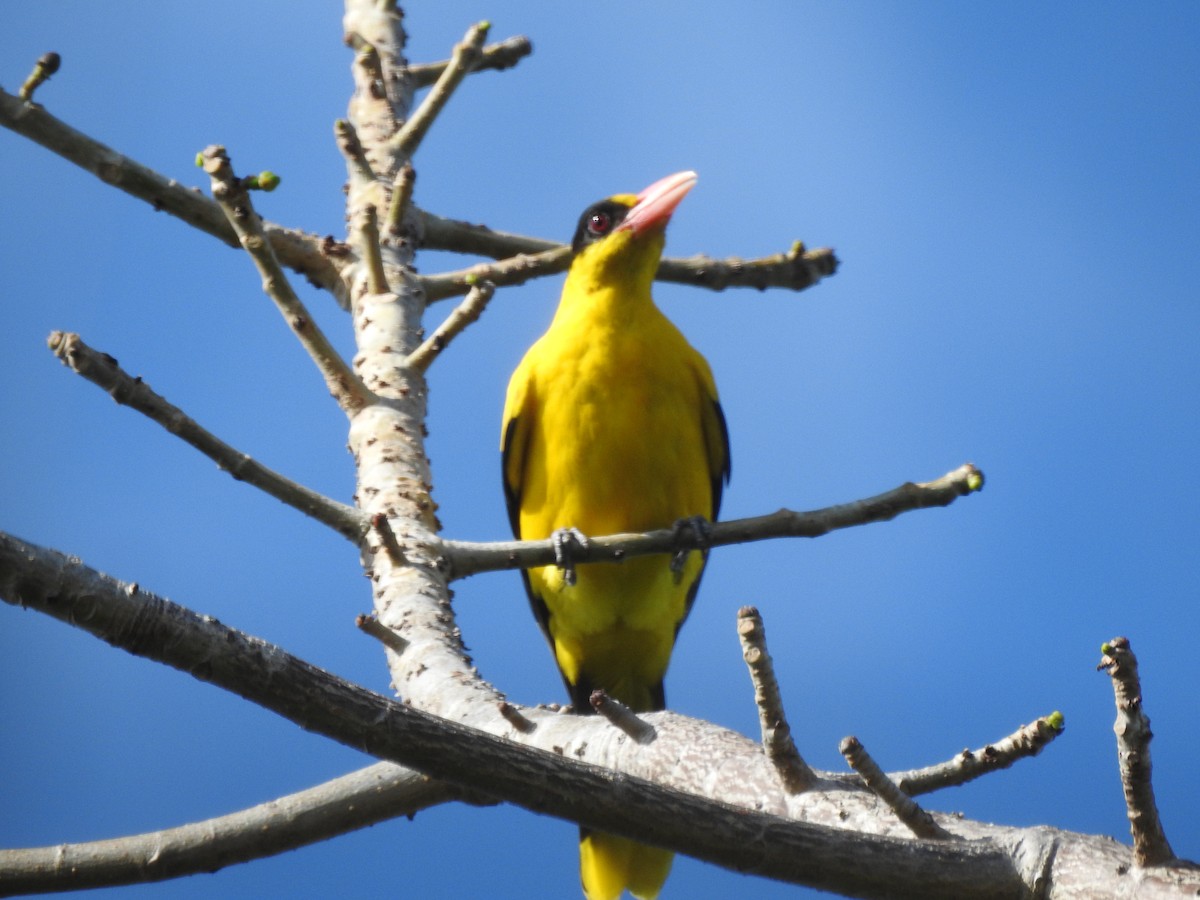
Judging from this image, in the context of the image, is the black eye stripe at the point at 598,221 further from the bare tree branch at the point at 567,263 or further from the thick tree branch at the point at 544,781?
the thick tree branch at the point at 544,781

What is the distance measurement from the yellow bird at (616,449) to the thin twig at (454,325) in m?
0.99

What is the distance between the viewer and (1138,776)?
2.11 meters

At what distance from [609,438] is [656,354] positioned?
51 centimetres

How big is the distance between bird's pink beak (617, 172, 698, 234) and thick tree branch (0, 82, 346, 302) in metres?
1.44

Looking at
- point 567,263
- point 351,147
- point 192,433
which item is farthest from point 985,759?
point 567,263

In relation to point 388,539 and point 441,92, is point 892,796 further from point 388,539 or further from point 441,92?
point 441,92

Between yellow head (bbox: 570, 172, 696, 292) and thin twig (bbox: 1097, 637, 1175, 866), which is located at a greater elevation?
yellow head (bbox: 570, 172, 696, 292)

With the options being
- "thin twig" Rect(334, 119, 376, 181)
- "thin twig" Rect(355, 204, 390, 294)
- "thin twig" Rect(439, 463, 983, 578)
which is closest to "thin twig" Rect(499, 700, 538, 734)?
"thin twig" Rect(439, 463, 983, 578)

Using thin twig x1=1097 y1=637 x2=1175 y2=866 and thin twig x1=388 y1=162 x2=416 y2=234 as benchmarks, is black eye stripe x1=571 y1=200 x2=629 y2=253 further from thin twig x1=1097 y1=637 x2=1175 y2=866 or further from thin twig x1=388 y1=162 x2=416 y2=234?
thin twig x1=1097 y1=637 x2=1175 y2=866

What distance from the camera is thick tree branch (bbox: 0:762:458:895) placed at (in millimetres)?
3143

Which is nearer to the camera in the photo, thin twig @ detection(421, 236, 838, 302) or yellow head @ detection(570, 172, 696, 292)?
yellow head @ detection(570, 172, 696, 292)

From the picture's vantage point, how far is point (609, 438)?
5668 mm

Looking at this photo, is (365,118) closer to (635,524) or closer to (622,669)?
(635,524)

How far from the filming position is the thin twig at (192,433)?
11.2 ft
